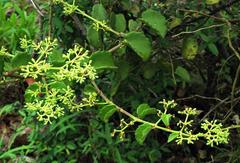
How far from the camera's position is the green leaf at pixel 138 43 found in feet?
5.12

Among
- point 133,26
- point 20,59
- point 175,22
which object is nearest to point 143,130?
point 20,59

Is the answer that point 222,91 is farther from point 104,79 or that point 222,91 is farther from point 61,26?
point 61,26

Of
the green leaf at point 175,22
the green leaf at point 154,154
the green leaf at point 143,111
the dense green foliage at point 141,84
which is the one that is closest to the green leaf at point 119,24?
the dense green foliage at point 141,84

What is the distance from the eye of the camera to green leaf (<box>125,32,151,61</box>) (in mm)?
1560

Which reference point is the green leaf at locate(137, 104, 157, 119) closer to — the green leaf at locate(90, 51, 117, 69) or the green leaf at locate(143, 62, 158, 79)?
the green leaf at locate(90, 51, 117, 69)

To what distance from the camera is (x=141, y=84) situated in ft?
7.11

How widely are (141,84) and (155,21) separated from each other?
542 mm

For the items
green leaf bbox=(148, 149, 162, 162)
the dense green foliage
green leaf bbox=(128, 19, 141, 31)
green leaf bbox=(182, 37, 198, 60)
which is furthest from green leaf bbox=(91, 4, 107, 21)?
green leaf bbox=(148, 149, 162, 162)

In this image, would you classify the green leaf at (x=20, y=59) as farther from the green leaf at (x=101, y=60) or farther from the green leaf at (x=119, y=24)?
the green leaf at (x=119, y=24)

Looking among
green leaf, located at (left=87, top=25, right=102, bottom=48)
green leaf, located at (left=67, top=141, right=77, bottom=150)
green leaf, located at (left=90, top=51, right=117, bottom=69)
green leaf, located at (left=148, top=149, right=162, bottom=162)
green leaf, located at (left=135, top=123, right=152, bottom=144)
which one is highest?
green leaf, located at (left=87, top=25, right=102, bottom=48)

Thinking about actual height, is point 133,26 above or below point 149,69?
above

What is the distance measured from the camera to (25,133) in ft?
8.33

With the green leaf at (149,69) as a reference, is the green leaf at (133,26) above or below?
above

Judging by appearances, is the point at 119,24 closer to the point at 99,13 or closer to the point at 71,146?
the point at 99,13
